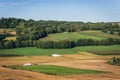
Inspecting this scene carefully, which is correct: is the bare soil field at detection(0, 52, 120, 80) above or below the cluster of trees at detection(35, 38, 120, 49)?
below

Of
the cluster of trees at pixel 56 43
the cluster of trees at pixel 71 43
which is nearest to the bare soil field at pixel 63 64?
the cluster of trees at pixel 71 43

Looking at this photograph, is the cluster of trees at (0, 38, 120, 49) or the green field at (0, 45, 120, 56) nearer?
the green field at (0, 45, 120, 56)

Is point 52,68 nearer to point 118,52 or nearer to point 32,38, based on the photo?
point 118,52

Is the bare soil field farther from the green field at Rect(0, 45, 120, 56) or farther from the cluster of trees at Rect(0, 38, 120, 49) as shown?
the cluster of trees at Rect(0, 38, 120, 49)

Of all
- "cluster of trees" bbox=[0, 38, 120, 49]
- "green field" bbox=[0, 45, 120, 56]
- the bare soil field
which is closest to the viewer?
the bare soil field

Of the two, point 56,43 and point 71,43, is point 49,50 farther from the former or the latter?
point 71,43

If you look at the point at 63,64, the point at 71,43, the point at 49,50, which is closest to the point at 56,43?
the point at 49,50

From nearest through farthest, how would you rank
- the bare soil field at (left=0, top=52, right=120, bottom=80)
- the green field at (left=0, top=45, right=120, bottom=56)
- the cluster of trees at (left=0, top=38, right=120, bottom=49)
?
1. the bare soil field at (left=0, top=52, right=120, bottom=80)
2. the green field at (left=0, top=45, right=120, bottom=56)
3. the cluster of trees at (left=0, top=38, right=120, bottom=49)

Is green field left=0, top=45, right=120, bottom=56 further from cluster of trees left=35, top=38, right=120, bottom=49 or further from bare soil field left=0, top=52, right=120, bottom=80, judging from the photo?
bare soil field left=0, top=52, right=120, bottom=80

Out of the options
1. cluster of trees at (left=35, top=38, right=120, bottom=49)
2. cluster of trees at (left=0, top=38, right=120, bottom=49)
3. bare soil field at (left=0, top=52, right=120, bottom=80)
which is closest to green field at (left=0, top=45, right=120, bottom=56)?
cluster of trees at (left=35, top=38, right=120, bottom=49)
